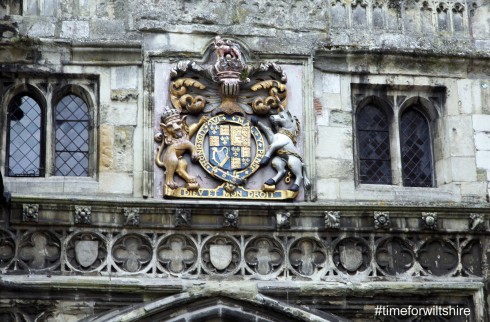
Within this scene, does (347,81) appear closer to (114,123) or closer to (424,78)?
(424,78)

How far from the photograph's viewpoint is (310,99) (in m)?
15.7

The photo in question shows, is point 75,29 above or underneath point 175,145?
above

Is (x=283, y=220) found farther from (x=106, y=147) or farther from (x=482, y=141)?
(x=482, y=141)

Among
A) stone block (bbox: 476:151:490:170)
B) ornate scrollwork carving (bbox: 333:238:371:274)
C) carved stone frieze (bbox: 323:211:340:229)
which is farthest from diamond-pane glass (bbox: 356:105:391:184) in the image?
stone block (bbox: 476:151:490:170)

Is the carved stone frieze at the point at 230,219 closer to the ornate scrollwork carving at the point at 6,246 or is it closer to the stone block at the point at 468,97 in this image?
the ornate scrollwork carving at the point at 6,246

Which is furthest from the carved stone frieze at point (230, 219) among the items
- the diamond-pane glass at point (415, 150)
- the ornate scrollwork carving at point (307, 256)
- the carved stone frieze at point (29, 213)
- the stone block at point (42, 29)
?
the stone block at point (42, 29)

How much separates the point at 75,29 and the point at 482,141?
15.4 feet

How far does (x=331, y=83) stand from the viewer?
15.9m

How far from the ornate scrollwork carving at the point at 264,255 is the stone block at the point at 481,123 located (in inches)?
109

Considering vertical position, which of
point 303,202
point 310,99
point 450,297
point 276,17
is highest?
point 276,17

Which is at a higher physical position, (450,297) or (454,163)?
(454,163)

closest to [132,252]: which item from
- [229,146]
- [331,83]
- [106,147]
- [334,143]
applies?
[106,147]

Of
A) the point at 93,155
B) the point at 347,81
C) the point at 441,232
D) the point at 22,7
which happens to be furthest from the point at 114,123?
the point at 441,232

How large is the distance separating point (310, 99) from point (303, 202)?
3.98 ft
